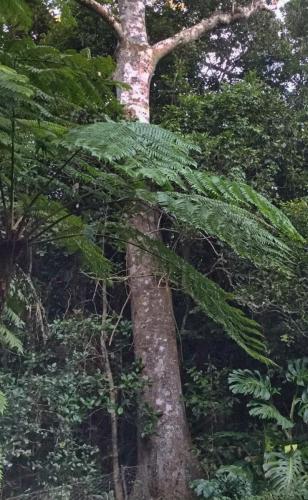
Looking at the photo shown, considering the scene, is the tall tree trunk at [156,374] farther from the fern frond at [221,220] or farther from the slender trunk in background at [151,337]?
the fern frond at [221,220]

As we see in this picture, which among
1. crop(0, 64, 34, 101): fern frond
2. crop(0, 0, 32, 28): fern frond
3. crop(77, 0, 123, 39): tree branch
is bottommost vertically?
crop(0, 64, 34, 101): fern frond

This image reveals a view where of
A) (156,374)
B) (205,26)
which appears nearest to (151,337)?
(156,374)

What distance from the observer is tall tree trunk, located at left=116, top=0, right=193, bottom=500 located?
457 cm

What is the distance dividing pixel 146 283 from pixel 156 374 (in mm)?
810

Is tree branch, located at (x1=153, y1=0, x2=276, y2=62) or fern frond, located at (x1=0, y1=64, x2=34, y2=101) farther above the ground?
tree branch, located at (x1=153, y1=0, x2=276, y2=62)

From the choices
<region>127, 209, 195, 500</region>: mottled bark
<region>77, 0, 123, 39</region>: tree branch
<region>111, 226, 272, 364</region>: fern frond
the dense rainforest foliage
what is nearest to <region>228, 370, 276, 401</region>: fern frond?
the dense rainforest foliage

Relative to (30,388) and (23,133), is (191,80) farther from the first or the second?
(23,133)

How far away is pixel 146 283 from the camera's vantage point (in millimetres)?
5203

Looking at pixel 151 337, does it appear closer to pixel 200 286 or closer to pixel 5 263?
pixel 200 286

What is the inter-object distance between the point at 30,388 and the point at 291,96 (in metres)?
4.74

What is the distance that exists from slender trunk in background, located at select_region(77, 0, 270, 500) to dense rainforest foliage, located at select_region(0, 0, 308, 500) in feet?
0.14

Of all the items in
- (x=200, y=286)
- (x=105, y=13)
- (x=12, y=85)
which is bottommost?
(x=200, y=286)

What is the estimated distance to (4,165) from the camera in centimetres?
224

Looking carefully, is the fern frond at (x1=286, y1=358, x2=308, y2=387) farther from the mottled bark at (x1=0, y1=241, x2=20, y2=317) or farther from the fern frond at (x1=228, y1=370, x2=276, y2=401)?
the mottled bark at (x1=0, y1=241, x2=20, y2=317)
